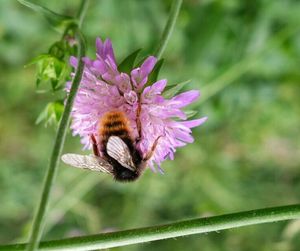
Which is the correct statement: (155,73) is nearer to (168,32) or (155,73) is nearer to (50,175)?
(168,32)

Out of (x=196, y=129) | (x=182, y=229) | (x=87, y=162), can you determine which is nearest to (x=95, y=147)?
(x=87, y=162)

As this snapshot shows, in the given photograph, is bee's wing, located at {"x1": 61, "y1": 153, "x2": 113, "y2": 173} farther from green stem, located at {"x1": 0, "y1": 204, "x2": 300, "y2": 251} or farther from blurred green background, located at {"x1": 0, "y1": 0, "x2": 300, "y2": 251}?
blurred green background, located at {"x1": 0, "y1": 0, "x2": 300, "y2": 251}

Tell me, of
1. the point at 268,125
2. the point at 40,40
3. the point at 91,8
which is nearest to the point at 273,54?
the point at 268,125

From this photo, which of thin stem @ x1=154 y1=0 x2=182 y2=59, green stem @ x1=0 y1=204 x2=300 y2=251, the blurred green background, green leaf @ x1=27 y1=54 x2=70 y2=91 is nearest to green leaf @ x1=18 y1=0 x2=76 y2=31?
green leaf @ x1=27 y1=54 x2=70 y2=91

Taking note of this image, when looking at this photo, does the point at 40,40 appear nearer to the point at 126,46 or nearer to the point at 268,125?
the point at 126,46

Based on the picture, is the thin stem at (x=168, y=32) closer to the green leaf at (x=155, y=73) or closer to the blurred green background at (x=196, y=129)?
the green leaf at (x=155, y=73)
